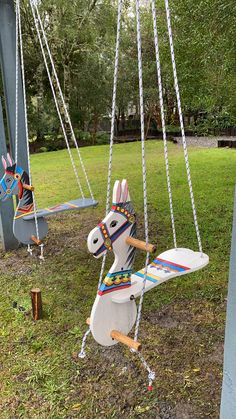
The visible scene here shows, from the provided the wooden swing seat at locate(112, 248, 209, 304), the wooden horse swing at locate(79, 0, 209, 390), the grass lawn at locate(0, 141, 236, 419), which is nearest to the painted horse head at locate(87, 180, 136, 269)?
the wooden horse swing at locate(79, 0, 209, 390)

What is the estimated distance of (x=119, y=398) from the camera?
6.44 feet

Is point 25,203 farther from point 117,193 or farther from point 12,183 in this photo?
point 117,193

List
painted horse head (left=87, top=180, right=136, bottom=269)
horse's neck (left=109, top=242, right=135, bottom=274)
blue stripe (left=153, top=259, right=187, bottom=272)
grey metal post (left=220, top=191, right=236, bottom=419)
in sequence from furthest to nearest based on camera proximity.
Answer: blue stripe (left=153, top=259, right=187, bottom=272), horse's neck (left=109, top=242, right=135, bottom=274), painted horse head (left=87, top=180, right=136, bottom=269), grey metal post (left=220, top=191, right=236, bottom=419)

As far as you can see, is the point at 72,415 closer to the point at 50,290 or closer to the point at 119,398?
the point at 119,398

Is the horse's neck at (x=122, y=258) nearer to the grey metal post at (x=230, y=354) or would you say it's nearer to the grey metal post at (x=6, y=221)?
the grey metal post at (x=230, y=354)

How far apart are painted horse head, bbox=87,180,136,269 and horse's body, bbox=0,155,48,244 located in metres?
1.72

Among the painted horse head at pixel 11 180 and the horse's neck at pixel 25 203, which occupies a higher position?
the painted horse head at pixel 11 180

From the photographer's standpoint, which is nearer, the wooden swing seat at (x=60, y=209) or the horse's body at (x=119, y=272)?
the horse's body at (x=119, y=272)

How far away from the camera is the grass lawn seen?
1940mm

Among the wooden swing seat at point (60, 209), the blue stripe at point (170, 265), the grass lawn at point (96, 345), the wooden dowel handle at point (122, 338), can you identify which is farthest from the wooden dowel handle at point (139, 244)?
the wooden swing seat at point (60, 209)

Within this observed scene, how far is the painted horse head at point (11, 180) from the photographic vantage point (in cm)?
305

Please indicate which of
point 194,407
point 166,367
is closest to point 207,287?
point 166,367

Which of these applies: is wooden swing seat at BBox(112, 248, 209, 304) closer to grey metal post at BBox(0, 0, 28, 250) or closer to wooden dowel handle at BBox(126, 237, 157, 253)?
wooden dowel handle at BBox(126, 237, 157, 253)

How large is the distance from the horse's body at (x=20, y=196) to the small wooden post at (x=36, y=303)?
0.70 meters
